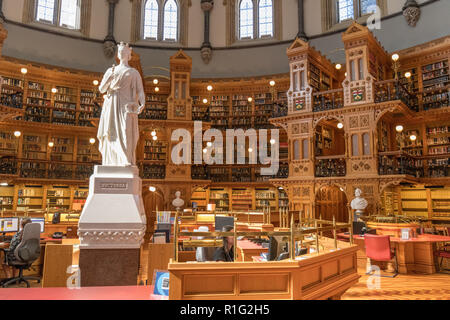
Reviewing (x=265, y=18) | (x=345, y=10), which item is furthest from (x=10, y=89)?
(x=345, y=10)

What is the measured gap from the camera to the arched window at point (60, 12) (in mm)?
16062

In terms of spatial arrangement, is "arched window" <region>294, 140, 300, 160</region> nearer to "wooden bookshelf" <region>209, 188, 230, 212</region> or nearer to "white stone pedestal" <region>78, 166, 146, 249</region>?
"wooden bookshelf" <region>209, 188, 230, 212</region>

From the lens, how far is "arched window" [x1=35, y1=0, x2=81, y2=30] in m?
16.1

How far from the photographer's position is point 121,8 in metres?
17.3

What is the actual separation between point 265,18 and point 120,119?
1586 centimetres

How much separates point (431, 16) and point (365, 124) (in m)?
5.86

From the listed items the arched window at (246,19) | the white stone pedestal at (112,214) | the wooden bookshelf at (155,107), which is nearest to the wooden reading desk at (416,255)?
the white stone pedestal at (112,214)

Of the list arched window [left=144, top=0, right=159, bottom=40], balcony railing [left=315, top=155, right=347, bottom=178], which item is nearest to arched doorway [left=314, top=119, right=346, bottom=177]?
balcony railing [left=315, top=155, right=347, bottom=178]

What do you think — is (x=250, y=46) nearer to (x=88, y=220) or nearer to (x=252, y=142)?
(x=252, y=142)

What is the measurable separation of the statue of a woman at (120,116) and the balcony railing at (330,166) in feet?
31.3
